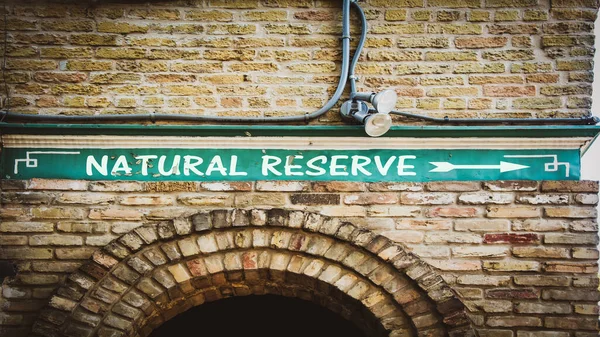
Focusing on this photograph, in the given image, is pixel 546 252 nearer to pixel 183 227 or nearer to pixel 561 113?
pixel 561 113

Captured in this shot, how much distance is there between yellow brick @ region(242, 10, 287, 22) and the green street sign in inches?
35.4

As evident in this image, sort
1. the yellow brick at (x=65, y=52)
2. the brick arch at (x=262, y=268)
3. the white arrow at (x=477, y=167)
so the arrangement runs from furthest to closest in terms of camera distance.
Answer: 1. the yellow brick at (x=65, y=52)
2. the white arrow at (x=477, y=167)
3. the brick arch at (x=262, y=268)

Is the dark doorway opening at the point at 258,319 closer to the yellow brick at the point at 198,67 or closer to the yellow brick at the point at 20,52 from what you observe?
the yellow brick at the point at 198,67

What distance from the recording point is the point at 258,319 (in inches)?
199

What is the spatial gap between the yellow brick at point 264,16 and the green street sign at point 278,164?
0.90m

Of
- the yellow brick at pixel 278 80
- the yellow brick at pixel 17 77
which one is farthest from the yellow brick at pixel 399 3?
the yellow brick at pixel 17 77

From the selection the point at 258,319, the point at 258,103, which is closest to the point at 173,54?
the point at 258,103

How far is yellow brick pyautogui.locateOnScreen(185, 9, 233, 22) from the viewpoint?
3.28 metres

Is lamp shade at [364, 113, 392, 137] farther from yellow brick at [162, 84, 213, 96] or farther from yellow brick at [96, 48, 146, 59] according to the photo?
yellow brick at [96, 48, 146, 59]

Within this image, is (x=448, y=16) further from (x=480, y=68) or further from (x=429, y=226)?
(x=429, y=226)

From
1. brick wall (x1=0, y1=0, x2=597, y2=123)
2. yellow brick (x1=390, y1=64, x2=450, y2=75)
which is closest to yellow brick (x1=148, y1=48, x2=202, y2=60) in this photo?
brick wall (x1=0, y1=0, x2=597, y2=123)

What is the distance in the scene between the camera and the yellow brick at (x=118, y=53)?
3.23 meters

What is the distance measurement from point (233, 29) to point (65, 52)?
111 centimetres

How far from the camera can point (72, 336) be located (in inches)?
114
